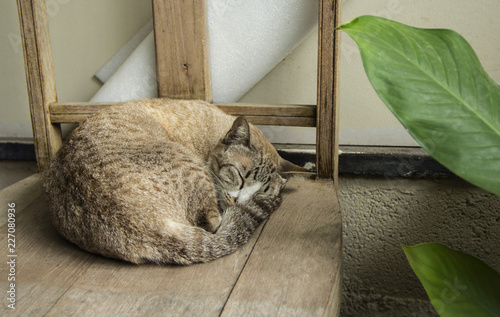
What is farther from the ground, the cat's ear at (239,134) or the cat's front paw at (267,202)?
the cat's ear at (239,134)

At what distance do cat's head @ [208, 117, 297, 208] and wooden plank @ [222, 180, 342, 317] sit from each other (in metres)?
0.11

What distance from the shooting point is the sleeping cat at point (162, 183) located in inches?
42.1

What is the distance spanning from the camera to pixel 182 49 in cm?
150

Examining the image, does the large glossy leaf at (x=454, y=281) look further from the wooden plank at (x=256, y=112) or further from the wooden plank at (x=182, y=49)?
the wooden plank at (x=182, y=49)

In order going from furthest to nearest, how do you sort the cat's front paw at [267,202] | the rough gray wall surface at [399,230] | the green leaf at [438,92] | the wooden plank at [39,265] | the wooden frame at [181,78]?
the rough gray wall surface at [399,230] < the wooden frame at [181,78] < the cat's front paw at [267,202] < the wooden plank at [39,265] < the green leaf at [438,92]

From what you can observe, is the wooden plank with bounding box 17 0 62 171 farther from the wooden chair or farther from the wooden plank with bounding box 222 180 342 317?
the wooden plank with bounding box 222 180 342 317

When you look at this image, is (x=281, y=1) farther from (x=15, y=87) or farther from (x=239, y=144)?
(x=15, y=87)

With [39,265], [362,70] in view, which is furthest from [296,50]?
[39,265]

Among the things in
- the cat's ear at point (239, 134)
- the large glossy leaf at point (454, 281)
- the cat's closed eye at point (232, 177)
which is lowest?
the large glossy leaf at point (454, 281)

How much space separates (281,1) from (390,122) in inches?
26.1

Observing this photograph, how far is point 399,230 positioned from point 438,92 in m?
1.11

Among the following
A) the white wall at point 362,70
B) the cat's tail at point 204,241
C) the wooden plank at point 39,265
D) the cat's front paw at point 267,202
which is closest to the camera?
the wooden plank at point 39,265

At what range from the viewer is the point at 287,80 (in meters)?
1.80

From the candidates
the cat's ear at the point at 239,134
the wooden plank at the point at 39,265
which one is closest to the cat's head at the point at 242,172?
the cat's ear at the point at 239,134
